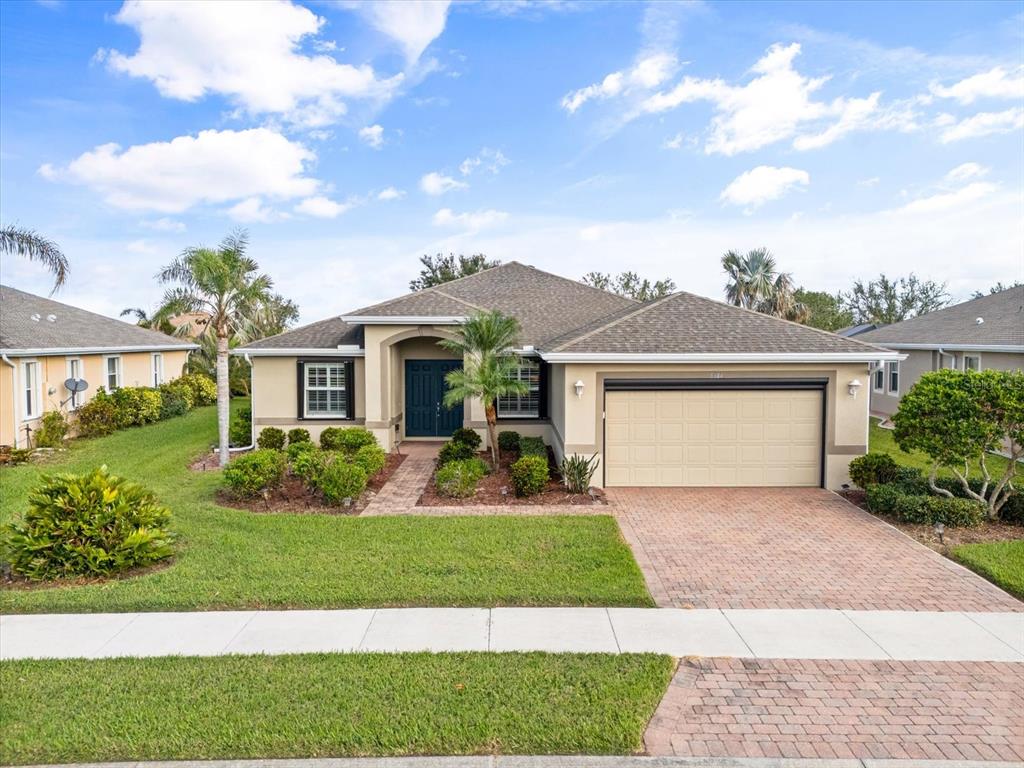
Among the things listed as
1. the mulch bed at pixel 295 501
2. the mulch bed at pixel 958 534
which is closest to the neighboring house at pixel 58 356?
the mulch bed at pixel 295 501

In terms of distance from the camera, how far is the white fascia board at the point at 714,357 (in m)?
11.6

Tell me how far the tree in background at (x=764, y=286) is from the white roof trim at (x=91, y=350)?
87.8 ft

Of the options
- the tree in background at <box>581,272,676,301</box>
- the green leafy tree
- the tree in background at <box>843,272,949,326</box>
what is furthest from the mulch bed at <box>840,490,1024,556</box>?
the tree in background at <box>843,272,949,326</box>

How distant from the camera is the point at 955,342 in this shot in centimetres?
1789

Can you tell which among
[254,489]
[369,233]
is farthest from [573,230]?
[254,489]

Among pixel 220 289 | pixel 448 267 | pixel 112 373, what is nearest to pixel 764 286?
pixel 448 267

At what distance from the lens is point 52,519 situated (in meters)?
7.32

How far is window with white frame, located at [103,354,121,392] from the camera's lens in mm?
21422

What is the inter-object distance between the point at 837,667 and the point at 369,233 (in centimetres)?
2539

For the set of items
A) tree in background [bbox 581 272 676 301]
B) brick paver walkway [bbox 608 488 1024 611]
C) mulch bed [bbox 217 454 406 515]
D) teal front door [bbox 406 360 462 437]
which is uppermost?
tree in background [bbox 581 272 676 301]

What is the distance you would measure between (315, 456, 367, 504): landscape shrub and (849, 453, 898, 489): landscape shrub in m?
9.68

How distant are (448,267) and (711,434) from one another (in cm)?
3268

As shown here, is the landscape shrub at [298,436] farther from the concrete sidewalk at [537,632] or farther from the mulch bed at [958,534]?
the mulch bed at [958,534]

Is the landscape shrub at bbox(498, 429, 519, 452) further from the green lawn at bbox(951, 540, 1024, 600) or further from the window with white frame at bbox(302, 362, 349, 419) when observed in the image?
the green lawn at bbox(951, 540, 1024, 600)
